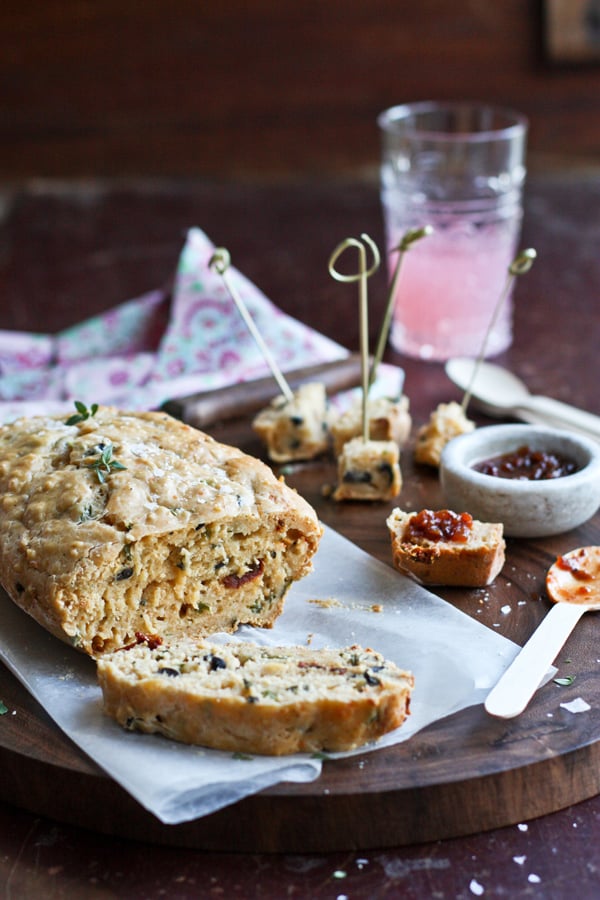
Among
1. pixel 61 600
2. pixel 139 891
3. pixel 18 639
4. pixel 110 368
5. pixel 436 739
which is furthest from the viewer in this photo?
pixel 110 368

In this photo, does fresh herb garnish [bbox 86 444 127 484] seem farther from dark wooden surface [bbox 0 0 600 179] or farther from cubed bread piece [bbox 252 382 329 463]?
dark wooden surface [bbox 0 0 600 179]

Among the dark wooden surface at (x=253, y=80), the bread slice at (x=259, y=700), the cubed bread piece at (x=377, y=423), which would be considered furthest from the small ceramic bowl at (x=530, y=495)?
the dark wooden surface at (x=253, y=80)

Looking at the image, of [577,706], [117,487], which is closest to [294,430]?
[117,487]

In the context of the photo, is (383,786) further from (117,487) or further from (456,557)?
(117,487)

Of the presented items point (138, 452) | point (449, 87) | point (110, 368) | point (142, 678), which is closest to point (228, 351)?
point (110, 368)

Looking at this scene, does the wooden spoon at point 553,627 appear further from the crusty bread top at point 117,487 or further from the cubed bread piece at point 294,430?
the cubed bread piece at point 294,430

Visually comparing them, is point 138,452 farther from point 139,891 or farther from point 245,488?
point 139,891
